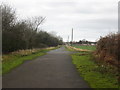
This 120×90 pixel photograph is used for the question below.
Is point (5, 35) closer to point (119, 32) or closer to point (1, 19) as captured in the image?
point (1, 19)

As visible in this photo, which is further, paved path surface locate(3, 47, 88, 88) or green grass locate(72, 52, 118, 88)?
green grass locate(72, 52, 118, 88)

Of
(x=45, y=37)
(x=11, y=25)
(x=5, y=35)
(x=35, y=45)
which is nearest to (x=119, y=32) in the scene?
(x=5, y=35)

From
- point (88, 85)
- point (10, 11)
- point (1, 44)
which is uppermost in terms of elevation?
point (10, 11)

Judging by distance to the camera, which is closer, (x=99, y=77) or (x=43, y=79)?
(x=43, y=79)

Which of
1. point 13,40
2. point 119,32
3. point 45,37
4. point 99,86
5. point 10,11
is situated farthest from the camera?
point 45,37

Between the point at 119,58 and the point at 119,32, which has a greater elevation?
the point at 119,32

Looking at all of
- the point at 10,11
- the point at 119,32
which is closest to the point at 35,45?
the point at 10,11

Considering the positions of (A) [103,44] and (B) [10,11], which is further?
(B) [10,11]

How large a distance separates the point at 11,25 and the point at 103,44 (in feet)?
41.4

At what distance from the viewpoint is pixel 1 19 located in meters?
21.7

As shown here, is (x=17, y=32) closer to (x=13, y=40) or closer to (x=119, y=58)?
(x=13, y=40)

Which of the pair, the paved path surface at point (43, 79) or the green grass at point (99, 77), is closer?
the paved path surface at point (43, 79)

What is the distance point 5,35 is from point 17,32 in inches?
130

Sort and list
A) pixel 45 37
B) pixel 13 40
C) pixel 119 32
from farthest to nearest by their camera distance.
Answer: pixel 45 37
pixel 13 40
pixel 119 32
